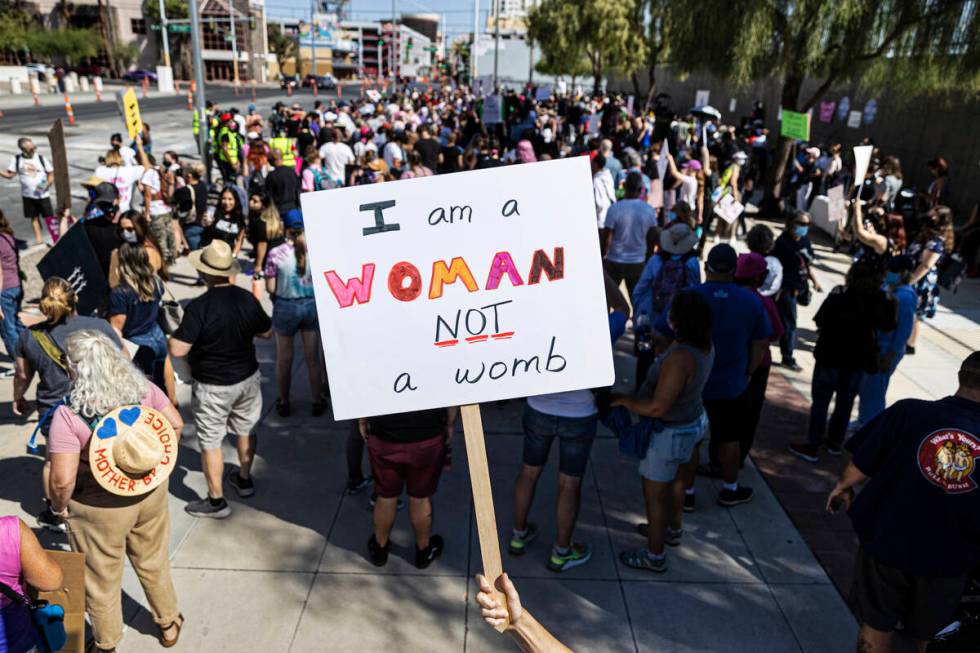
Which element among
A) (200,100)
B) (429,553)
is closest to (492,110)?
(200,100)

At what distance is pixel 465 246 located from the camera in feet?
7.29

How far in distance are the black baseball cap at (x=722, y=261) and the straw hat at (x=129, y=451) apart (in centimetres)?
340

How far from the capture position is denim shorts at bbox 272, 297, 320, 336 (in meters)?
5.59

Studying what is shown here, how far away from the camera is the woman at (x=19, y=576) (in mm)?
2406

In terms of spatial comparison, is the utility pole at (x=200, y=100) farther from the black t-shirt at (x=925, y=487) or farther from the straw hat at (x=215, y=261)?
the black t-shirt at (x=925, y=487)

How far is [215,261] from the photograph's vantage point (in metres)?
4.25

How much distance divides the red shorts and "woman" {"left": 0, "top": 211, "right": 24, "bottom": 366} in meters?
3.99

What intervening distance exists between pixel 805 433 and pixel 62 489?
560cm

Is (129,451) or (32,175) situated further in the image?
(32,175)

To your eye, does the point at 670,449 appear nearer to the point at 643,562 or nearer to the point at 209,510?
the point at 643,562

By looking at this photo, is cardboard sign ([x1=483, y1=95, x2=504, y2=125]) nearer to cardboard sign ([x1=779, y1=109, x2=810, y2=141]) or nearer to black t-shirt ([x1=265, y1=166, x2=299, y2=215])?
cardboard sign ([x1=779, y1=109, x2=810, y2=141])

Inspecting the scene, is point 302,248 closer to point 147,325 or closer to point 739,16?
point 147,325

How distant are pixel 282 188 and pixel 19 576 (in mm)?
7860

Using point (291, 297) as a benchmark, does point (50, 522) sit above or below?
below
